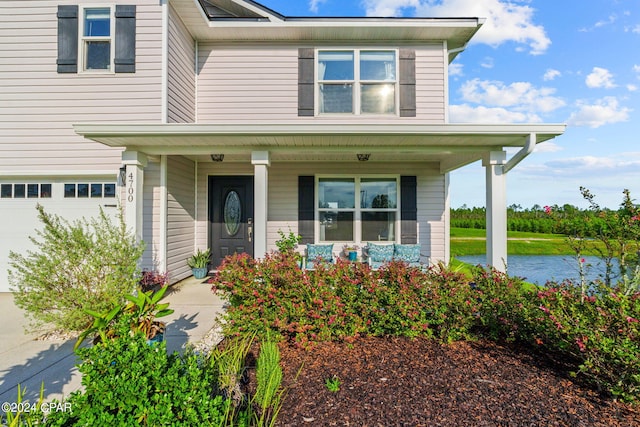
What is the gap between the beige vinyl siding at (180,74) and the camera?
5733 mm

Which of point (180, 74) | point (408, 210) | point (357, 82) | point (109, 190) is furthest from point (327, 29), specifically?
point (109, 190)

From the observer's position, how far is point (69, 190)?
555 cm

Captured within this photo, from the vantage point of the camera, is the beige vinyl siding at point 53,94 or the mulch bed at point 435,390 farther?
the beige vinyl siding at point 53,94

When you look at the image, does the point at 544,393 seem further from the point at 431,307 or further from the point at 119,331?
the point at 119,331

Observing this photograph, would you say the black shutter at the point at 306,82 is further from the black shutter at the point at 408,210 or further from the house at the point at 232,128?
the black shutter at the point at 408,210

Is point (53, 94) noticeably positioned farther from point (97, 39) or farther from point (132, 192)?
point (132, 192)

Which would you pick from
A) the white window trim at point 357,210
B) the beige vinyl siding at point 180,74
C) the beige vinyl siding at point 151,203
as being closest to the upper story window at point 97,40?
the beige vinyl siding at point 180,74

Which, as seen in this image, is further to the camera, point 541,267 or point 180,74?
point 541,267

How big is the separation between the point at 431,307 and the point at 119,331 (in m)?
2.75

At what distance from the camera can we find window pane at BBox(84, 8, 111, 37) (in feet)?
18.5

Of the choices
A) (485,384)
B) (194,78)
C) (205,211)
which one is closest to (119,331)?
(485,384)

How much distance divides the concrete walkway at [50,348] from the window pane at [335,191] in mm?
3106

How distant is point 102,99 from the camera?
5.65 meters

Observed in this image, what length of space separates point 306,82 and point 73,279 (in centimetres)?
539
